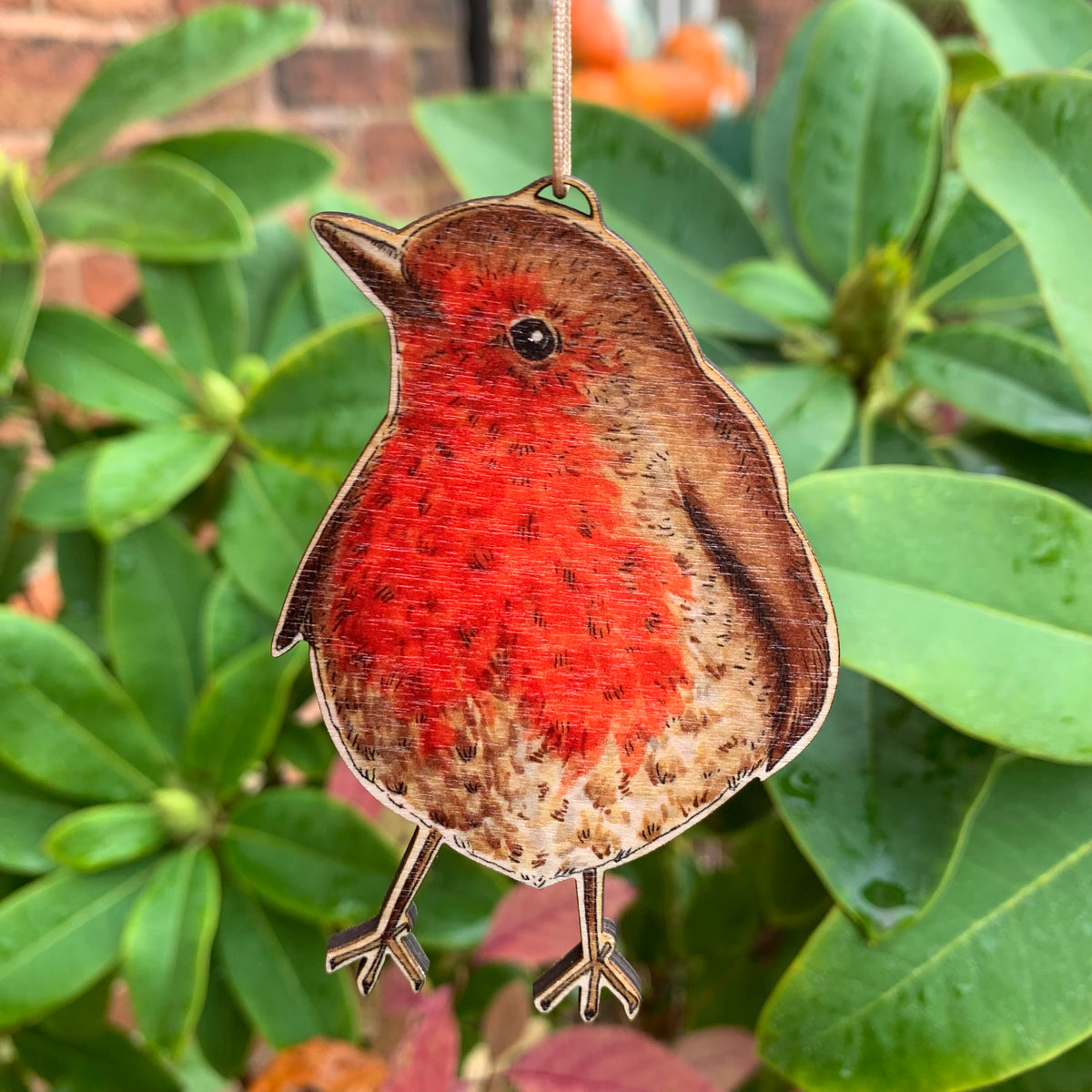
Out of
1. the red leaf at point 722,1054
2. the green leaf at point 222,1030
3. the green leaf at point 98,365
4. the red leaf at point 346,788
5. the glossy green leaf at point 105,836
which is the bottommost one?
the green leaf at point 222,1030

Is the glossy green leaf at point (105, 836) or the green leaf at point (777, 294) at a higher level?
the green leaf at point (777, 294)

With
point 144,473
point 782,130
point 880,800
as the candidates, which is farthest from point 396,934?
→ point 782,130

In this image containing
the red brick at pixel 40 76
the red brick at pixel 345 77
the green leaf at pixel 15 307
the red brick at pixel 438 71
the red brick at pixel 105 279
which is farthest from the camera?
the red brick at pixel 438 71

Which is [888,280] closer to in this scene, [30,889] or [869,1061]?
[869,1061]

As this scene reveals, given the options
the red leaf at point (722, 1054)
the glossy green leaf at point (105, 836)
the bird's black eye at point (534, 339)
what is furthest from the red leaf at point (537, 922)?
the bird's black eye at point (534, 339)

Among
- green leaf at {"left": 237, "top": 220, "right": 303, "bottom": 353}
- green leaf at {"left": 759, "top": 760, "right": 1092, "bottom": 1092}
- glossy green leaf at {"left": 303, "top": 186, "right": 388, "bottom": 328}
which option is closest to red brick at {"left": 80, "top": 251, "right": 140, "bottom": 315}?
green leaf at {"left": 237, "top": 220, "right": 303, "bottom": 353}

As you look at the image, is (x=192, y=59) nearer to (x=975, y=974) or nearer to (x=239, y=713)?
(x=239, y=713)

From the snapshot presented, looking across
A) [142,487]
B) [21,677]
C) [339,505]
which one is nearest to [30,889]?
[21,677]

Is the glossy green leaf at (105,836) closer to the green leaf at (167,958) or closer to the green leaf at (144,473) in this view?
the green leaf at (167,958)
